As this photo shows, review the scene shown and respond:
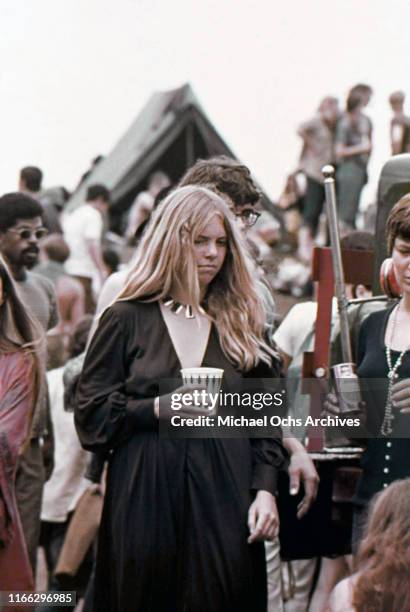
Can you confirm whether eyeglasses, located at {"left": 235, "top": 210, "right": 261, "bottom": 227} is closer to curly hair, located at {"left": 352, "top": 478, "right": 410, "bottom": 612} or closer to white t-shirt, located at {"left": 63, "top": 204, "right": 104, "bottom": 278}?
curly hair, located at {"left": 352, "top": 478, "right": 410, "bottom": 612}

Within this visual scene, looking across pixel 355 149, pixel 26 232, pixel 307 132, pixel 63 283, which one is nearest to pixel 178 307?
pixel 26 232

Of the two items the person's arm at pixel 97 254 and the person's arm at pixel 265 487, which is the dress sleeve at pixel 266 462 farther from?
the person's arm at pixel 97 254

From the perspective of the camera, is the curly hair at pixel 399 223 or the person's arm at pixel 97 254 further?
the person's arm at pixel 97 254

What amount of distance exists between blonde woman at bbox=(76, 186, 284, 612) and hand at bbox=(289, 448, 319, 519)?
0.93 ft

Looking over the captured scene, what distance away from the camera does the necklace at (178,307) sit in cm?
534

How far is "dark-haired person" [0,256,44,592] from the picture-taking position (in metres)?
5.68

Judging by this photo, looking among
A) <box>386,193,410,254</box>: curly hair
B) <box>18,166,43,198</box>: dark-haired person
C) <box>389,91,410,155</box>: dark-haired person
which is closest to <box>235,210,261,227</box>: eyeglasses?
<box>386,193,410,254</box>: curly hair

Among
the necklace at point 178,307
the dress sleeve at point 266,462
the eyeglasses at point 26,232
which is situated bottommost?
the dress sleeve at point 266,462

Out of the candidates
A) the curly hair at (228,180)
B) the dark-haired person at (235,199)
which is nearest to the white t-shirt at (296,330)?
the dark-haired person at (235,199)

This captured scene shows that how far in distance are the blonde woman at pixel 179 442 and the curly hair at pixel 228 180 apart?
442 mm

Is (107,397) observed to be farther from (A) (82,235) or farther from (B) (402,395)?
(A) (82,235)

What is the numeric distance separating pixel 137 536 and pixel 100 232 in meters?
7.19

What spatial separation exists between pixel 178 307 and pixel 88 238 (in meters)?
6.68

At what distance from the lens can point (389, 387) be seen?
5477mm
